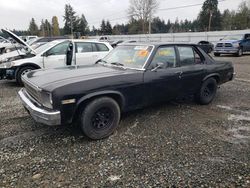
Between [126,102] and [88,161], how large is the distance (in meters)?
1.29

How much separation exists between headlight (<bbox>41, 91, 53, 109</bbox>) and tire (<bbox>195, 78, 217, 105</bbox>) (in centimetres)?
361

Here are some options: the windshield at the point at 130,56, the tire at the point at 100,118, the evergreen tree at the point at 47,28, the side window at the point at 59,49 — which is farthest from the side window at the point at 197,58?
the evergreen tree at the point at 47,28

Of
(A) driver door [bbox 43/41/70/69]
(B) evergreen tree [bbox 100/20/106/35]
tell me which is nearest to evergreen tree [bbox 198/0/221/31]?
(B) evergreen tree [bbox 100/20/106/35]

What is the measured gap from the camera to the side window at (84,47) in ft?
27.8

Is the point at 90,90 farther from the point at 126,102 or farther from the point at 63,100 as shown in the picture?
the point at 126,102

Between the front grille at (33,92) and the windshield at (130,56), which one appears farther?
the windshield at (130,56)

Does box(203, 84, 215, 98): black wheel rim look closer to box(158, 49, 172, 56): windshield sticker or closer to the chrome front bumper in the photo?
box(158, 49, 172, 56): windshield sticker

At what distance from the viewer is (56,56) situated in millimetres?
8148

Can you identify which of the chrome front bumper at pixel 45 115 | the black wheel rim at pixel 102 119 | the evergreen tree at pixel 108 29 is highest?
the evergreen tree at pixel 108 29

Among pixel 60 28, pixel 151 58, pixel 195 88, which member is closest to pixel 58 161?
pixel 151 58

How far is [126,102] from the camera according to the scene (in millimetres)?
4098

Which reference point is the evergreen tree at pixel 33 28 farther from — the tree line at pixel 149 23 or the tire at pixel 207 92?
the tire at pixel 207 92

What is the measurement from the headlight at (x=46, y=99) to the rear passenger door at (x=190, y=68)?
9.23ft

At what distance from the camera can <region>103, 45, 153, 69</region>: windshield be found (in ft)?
14.8
